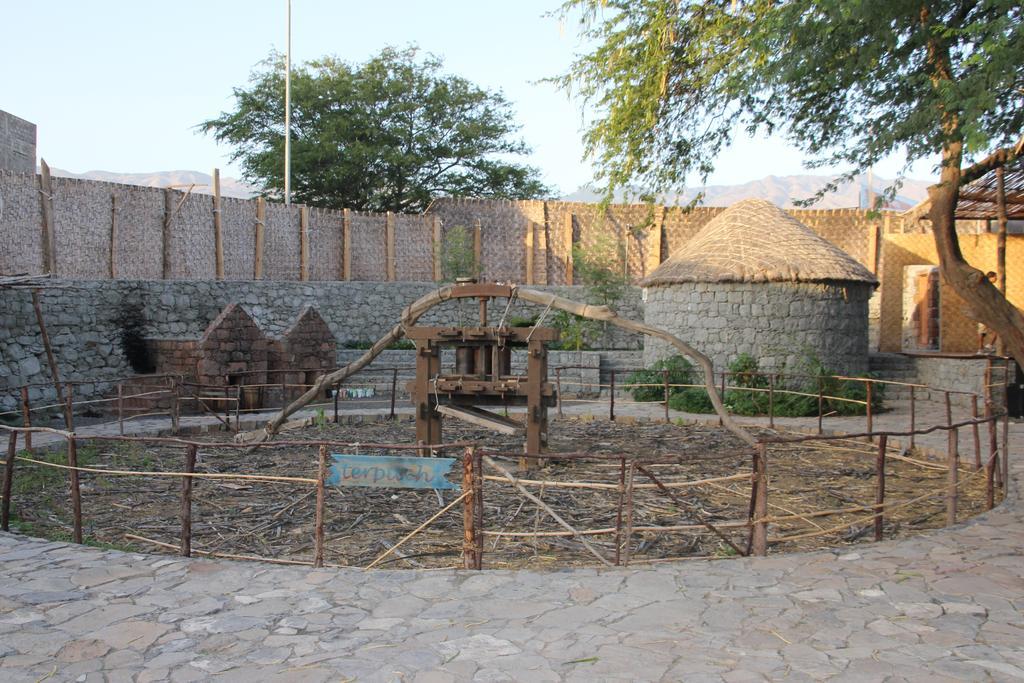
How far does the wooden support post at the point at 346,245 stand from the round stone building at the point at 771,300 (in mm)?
7634

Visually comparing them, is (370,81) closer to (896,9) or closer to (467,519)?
(896,9)

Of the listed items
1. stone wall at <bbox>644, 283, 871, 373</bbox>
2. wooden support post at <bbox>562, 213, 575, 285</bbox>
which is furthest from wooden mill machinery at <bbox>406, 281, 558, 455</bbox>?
wooden support post at <bbox>562, 213, 575, 285</bbox>

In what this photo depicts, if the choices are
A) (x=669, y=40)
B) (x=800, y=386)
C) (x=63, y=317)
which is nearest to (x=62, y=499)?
(x=63, y=317)

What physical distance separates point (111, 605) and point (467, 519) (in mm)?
2176

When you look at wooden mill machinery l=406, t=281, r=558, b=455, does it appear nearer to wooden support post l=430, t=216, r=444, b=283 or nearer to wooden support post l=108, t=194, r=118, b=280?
wooden support post l=108, t=194, r=118, b=280

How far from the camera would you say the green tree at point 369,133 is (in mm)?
26828

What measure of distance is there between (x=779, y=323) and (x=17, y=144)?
1381 centimetres

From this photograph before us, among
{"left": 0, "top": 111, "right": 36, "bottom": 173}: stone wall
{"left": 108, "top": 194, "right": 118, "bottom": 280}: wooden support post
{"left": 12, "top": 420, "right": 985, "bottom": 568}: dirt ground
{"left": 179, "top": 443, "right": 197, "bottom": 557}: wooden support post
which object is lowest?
{"left": 12, "top": 420, "right": 985, "bottom": 568}: dirt ground

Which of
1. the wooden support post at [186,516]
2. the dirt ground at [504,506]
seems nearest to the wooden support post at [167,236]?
the dirt ground at [504,506]

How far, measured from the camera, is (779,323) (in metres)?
16.8

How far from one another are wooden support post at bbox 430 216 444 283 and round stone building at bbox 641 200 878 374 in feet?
21.7

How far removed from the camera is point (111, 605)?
16.8 ft

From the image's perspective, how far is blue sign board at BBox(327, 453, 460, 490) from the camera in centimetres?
632

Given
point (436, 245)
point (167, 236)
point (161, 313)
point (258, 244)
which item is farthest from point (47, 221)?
point (436, 245)
